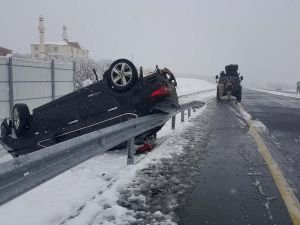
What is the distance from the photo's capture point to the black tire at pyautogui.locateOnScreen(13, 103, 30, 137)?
711 cm

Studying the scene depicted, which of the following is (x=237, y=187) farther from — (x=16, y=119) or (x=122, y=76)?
(x=16, y=119)

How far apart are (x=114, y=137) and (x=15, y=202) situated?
1.77m

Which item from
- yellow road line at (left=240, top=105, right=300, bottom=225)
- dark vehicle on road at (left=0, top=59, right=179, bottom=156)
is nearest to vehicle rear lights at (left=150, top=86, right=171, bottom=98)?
dark vehicle on road at (left=0, top=59, right=179, bottom=156)

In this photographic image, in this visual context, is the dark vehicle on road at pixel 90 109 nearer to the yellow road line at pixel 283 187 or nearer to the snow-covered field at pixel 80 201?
the snow-covered field at pixel 80 201

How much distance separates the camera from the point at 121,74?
7.16 m

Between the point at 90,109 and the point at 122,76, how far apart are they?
980 millimetres

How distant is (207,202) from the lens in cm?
432

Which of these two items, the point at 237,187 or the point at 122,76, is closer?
the point at 237,187

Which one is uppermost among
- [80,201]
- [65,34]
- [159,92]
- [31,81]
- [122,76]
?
[65,34]

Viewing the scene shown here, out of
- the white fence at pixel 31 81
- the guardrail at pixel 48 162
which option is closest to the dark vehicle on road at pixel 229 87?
the white fence at pixel 31 81

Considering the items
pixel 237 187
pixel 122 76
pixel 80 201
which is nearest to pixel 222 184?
pixel 237 187

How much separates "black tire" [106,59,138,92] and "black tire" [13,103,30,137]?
1886 millimetres

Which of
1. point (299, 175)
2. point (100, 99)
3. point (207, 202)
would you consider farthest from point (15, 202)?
point (299, 175)

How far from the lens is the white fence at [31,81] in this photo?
8.55 metres
